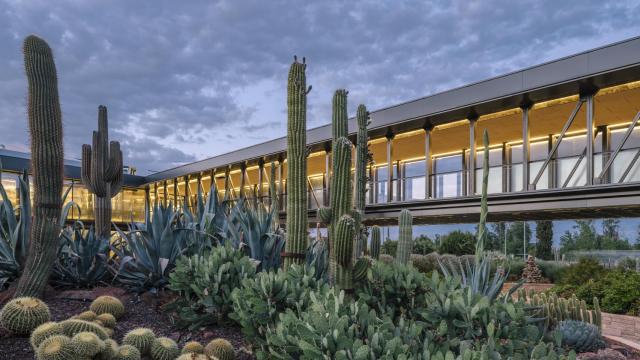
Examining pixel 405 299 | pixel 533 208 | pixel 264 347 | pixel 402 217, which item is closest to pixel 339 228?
pixel 405 299

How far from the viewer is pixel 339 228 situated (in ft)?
16.1

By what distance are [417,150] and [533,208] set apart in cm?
837

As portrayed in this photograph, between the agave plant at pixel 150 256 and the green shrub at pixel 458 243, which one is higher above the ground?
the agave plant at pixel 150 256

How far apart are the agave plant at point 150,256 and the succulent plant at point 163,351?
1886 mm

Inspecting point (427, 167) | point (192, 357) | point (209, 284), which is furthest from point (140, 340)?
point (427, 167)

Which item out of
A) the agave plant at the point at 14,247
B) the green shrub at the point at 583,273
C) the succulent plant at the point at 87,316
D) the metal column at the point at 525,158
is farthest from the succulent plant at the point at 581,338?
the green shrub at the point at 583,273

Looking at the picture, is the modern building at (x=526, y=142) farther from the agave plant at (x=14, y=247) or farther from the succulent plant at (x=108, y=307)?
the succulent plant at (x=108, y=307)

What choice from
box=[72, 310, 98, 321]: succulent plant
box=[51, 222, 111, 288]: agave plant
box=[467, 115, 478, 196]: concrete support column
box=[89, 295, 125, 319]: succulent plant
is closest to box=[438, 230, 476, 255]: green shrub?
box=[467, 115, 478, 196]: concrete support column

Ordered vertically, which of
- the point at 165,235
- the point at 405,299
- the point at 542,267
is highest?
the point at 165,235

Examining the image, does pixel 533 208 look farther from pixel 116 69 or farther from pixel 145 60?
pixel 116 69

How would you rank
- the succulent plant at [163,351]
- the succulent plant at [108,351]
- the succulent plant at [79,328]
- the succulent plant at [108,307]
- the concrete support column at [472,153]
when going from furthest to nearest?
the concrete support column at [472,153] < the succulent plant at [108,307] < the succulent plant at [163,351] < the succulent plant at [79,328] < the succulent plant at [108,351]

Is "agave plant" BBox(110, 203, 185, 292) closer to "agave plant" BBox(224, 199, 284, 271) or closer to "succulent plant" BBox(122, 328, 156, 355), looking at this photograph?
"agave plant" BBox(224, 199, 284, 271)

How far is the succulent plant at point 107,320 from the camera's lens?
4.74 m

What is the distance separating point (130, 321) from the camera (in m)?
5.29
